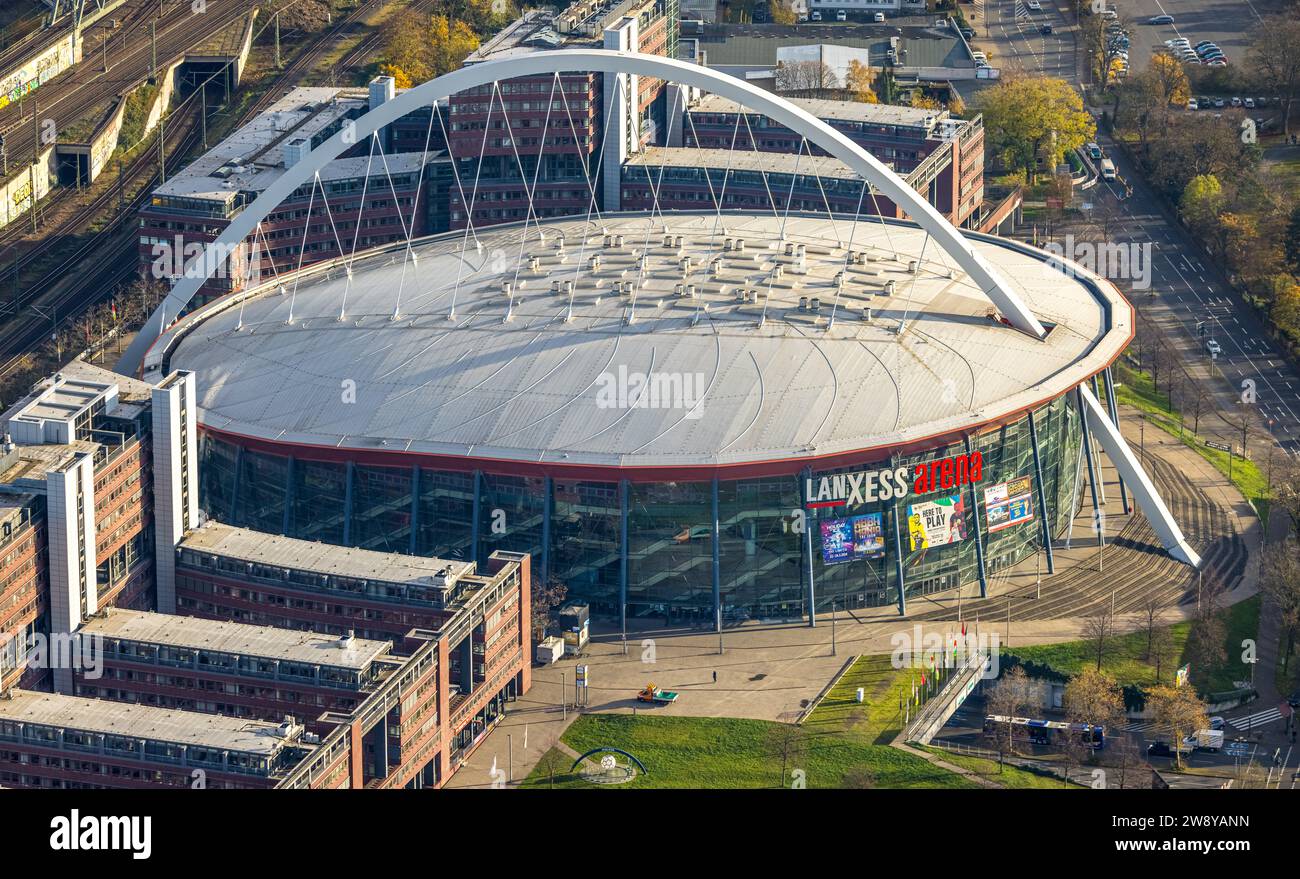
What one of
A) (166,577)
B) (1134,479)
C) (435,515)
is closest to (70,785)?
(166,577)

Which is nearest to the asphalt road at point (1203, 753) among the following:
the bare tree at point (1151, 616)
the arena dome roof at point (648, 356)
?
the bare tree at point (1151, 616)

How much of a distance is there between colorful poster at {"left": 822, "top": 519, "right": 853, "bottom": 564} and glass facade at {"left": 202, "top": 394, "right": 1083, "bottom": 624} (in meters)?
0.14

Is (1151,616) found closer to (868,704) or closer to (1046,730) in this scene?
(1046,730)

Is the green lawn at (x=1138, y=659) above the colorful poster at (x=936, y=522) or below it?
below

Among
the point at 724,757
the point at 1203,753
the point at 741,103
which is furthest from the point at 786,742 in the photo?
the point at 741,103

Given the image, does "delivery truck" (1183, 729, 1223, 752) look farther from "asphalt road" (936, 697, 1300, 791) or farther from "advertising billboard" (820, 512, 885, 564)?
"advertising billboard" (820, 512, 885, 564)

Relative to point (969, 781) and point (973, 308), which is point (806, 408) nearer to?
point (973, 308)

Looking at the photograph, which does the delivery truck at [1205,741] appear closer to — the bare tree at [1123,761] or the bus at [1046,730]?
the bare tree at [1123,761]

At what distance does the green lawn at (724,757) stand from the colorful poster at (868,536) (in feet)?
58.5

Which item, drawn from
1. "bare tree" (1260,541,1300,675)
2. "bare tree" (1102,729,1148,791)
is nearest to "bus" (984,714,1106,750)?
"bare tree" (1102,729,1148,791)

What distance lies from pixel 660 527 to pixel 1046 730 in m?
27.4

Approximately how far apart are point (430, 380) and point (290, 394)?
945 centimetres

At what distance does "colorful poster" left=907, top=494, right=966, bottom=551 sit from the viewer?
179m

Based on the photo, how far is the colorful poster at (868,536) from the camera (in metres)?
177
